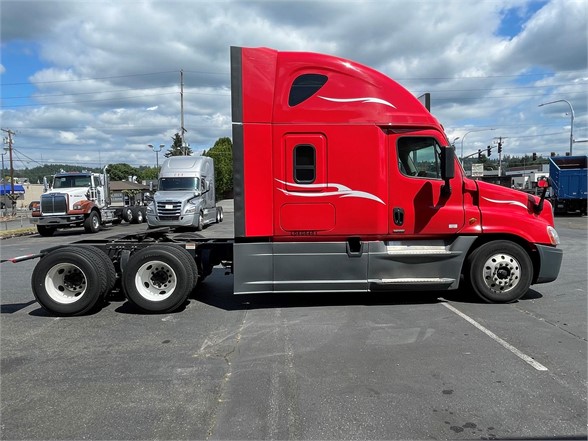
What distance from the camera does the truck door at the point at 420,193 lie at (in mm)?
6305

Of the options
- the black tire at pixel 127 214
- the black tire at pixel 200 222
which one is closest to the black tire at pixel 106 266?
the black tire at pixel 200 222

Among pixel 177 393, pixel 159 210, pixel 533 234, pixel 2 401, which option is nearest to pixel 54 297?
pixel 2 401

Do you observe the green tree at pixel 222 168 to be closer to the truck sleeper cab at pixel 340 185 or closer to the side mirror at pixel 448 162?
the truck sleeper cab at pixel 340 185

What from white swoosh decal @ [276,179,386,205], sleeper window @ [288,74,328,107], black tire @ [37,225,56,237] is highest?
sleeper window @ [288,74,328,107]

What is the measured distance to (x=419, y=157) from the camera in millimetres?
6387

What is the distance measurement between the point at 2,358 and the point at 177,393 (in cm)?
235

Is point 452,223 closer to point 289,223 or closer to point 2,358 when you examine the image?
point 289,223

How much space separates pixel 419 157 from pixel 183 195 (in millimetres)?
15047

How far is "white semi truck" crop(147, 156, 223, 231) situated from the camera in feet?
63.5

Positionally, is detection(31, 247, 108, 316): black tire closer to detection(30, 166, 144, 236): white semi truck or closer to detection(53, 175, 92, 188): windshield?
detection(30, 166, 144, 236): white semi truck

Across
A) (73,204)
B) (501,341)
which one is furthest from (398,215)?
(73,204)

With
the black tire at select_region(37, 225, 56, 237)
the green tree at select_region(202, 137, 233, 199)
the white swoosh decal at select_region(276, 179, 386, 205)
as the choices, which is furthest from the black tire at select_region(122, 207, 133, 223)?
the green tree at select_region(202, 137, 233, 199)

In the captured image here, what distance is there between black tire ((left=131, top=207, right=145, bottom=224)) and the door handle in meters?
22.7

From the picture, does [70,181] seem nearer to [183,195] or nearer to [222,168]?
[183,195]
